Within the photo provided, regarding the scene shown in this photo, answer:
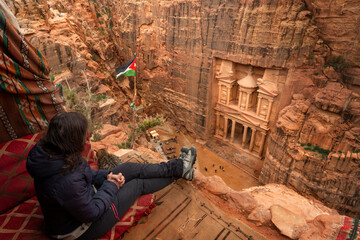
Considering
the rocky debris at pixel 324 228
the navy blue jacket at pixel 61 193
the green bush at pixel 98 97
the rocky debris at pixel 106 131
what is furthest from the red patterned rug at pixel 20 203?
the green bush at pixel 98 97

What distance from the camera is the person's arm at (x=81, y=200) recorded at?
6.13ft

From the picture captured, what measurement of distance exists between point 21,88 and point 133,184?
1756mm

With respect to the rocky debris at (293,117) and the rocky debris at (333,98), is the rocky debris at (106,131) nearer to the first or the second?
the rocky debris at (293,117)

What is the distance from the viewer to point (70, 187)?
1.87 meters

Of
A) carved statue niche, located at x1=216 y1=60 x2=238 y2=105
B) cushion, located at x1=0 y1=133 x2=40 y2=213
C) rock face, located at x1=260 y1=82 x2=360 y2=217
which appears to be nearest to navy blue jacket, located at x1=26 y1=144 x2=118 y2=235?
cushion, located at x1=0 y1=133 x2=40 y2=213

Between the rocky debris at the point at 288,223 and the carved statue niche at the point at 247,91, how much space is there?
877cm

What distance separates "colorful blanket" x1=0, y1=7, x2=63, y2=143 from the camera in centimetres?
241

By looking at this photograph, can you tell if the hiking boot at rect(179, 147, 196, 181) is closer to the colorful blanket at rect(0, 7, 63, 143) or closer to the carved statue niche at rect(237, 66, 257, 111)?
the colorful blanket at rect(0, 7, 63, 143)

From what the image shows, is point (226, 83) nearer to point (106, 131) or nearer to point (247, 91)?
point (247, 91)

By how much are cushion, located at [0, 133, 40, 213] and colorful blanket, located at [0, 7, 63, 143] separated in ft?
0.50

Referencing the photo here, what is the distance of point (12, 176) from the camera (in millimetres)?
2562

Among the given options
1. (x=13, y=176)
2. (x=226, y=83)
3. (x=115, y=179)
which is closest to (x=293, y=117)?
(x=226, y=83)

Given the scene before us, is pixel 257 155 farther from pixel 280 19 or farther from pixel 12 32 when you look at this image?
pixel 12 32

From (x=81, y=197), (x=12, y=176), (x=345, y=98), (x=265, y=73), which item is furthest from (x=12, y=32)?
(x=265, y=73)
